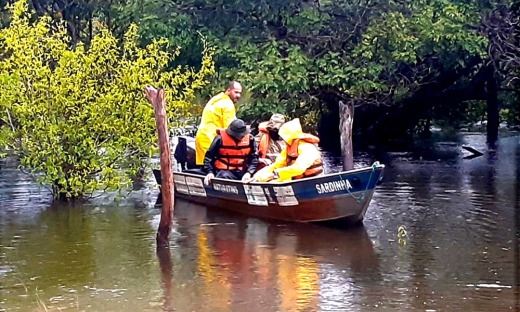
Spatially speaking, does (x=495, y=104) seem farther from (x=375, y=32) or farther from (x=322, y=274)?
(x=322, y=274)

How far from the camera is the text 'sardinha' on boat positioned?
14305 mm

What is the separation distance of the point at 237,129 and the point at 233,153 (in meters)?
0.52

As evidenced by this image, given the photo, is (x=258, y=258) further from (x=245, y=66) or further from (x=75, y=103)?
(x=245, y=66)

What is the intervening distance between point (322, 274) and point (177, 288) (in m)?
1.86

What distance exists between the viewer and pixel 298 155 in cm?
1499

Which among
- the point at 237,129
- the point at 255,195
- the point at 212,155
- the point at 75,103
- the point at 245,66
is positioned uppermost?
the point at 245,66

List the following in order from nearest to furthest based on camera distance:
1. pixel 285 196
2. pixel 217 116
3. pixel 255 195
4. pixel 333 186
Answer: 1. pixel 333 186
2. pixel 285 196
3. pixel 255 195
4. pixel 217 116

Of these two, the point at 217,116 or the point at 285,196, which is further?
the point at 217,116

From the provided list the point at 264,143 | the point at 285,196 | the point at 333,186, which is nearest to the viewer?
the point at 333,186

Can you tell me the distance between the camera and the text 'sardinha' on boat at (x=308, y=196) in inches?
563

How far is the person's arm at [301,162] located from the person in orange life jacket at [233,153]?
4.24 feet

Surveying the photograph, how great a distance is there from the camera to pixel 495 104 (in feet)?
104

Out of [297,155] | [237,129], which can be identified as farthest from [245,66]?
[297,155]

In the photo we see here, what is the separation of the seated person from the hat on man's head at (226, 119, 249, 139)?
1265 mm
